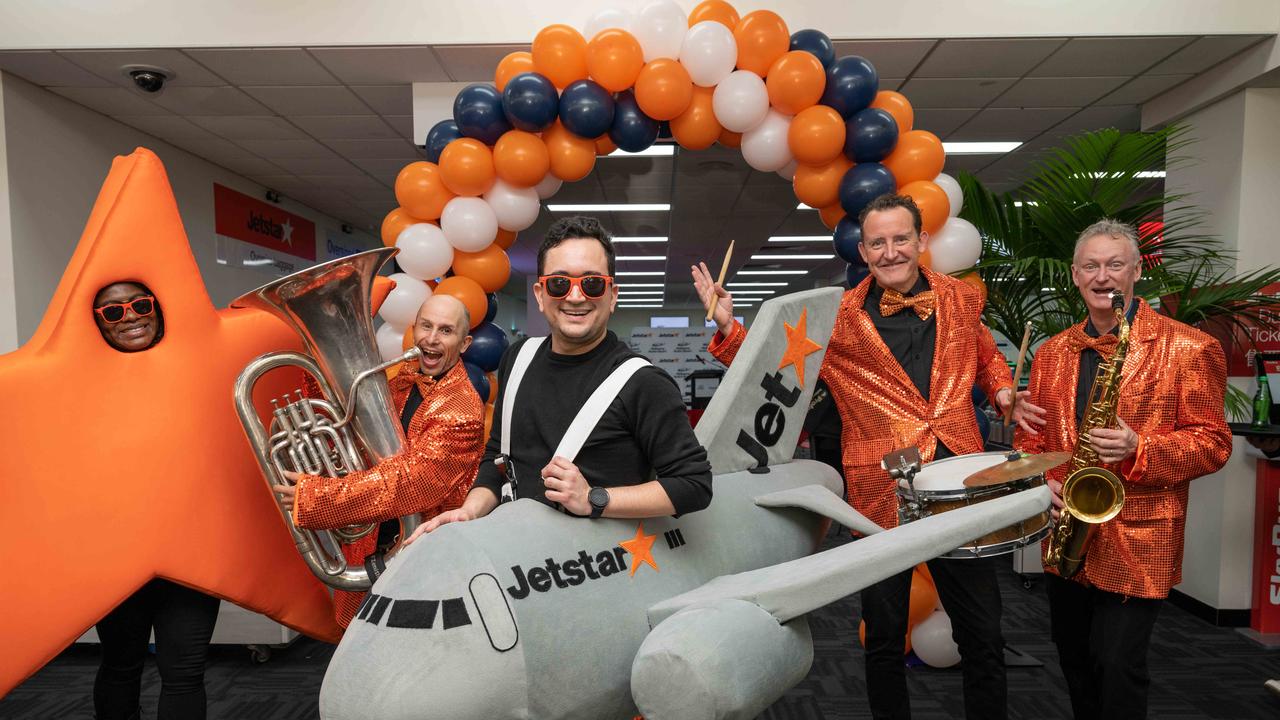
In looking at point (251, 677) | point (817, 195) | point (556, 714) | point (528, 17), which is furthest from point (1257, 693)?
point (528, 17)

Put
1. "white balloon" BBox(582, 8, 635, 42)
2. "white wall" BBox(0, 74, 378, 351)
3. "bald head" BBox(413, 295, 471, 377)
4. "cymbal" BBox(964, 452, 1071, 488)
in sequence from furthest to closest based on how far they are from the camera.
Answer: "white wall" BBox(0, 74, 378, 351)
"white balloon" BBox(582, 8, 635, 42)
"bald head" BBox(413, 295, 471, 377)
"cymbal" BBox(964, 452, 1071, 488)

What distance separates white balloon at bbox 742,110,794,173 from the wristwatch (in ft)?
10.7

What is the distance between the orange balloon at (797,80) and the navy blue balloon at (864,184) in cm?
49

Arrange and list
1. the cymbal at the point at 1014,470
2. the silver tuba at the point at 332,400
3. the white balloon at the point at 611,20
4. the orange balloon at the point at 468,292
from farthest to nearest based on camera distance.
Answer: the orange balloon at the point at 468,292 → the white balloon at the point at 611,20 → the silver tuba at the point at 332,400 → the cymbal at the point at 1014,470

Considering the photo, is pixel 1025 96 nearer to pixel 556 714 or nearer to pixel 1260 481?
pixel 1260 481

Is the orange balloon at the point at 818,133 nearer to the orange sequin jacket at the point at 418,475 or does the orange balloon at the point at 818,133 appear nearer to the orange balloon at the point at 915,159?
the orange balloon at the point at 915,159

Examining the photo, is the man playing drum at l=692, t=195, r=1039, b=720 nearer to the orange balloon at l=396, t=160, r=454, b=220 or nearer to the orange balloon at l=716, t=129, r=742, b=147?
the orange balloon at l=716, t=129, r=742, b=147

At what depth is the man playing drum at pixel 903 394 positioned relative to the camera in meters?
2.37

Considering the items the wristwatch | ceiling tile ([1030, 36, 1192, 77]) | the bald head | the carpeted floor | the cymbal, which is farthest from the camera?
ceiling tile ([1030, 36, 1192, 77])

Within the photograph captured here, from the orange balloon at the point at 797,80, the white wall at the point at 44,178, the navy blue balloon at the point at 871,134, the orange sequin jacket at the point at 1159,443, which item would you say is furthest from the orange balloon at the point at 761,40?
the white wall at the point at 44,178

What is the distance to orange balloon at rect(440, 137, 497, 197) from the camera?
4371mm

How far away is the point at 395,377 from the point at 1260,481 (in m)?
5.17

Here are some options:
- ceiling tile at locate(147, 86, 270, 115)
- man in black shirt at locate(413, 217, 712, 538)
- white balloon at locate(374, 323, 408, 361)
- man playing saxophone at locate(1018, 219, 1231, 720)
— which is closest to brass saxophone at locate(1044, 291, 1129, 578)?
man playing saxophone at locate(1018, 219, 1231, 720)

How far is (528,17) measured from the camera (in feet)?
15.9
